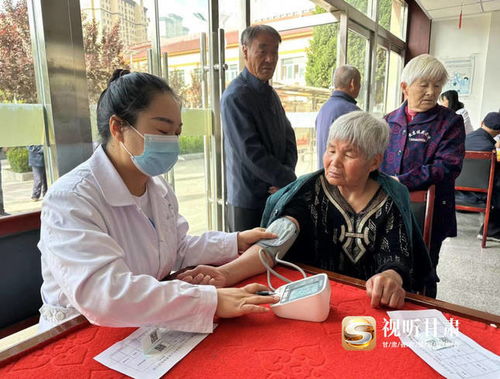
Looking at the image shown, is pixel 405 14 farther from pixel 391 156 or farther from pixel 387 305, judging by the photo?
pixel 387 305

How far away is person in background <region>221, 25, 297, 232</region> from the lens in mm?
1935

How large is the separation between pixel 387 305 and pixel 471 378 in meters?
0.27

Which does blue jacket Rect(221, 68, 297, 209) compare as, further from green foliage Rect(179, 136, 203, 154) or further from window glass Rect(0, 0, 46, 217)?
window glass Rect(0, 0, 46, 217)

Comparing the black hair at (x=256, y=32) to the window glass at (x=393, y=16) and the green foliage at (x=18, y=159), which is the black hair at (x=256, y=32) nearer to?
the green foliage at (x=18, y=159)

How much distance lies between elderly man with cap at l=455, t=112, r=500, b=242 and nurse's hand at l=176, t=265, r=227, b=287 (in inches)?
147

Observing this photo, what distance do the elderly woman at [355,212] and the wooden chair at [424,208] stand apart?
0.38 m

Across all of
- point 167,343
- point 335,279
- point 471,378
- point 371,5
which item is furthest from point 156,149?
point 371,5

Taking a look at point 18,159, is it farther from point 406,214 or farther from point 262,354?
point 406,214

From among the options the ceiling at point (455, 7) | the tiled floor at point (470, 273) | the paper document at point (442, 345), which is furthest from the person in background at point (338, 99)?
the ceiling at point (455, 7)

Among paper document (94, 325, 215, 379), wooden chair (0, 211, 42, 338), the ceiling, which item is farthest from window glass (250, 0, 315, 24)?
the ceiling

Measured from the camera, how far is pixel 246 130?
1.93 metres

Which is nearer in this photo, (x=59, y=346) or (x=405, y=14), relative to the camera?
(x=59, y=346)

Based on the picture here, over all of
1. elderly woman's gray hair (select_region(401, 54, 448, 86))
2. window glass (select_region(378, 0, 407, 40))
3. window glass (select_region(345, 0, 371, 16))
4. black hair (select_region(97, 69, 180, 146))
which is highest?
window glass (select_region(378, 0, 407, 40))

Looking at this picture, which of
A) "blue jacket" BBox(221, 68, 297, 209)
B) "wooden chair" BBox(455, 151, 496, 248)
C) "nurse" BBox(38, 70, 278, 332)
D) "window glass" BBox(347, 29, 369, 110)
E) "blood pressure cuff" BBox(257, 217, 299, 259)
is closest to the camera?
"nurse" BBox(38, 70, 278, 332)
